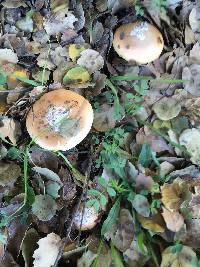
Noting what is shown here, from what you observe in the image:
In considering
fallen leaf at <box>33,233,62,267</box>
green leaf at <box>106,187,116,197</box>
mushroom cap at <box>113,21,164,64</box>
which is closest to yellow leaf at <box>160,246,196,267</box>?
green leaf at <box>106,187,116,197</box>

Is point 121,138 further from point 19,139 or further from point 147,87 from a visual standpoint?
point 19,139

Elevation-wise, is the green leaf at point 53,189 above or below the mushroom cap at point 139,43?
below

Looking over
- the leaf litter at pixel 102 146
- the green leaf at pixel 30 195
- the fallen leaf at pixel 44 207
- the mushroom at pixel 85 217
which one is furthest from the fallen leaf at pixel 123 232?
the green leaf at pixel 30 195

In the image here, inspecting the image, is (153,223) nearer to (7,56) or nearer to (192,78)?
(192,78)

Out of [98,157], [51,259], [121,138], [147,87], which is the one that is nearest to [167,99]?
[147,87]

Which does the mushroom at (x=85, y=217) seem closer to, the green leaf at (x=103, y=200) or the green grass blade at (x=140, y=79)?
the green leaf at (x=103, y=200)

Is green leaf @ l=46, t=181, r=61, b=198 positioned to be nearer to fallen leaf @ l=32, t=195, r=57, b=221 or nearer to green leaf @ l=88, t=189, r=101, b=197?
fallen leaf @ l=32, t=195, r=57, b=221
